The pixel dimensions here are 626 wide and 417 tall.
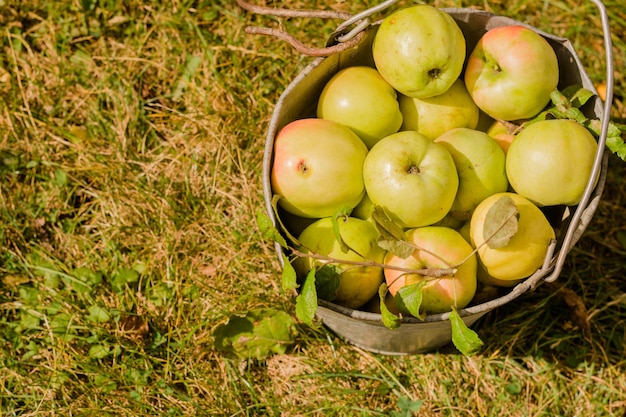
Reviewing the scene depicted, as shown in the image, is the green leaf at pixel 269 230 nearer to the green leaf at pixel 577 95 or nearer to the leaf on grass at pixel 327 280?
the leaf on grass at pixel 327 280

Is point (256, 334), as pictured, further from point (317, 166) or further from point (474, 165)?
point (474, 165)

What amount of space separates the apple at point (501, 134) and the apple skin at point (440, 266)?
42cm

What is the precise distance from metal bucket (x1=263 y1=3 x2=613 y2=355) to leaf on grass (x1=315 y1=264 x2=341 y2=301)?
4 centimetres

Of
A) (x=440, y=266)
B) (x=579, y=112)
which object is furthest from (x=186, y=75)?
(x=579, y=112)

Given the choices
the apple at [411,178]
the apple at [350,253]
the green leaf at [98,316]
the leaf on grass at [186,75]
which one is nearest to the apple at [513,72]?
the apple at [411,178]

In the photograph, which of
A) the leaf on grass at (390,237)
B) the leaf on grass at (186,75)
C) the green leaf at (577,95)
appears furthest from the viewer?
the leaf on grass at (186,75)

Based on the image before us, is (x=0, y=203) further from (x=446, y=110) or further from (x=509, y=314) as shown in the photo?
(x=509, y=314)

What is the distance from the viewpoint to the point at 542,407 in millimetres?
2367

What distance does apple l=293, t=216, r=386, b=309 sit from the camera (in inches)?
72.7

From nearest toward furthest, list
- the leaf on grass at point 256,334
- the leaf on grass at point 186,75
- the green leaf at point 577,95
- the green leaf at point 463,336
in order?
the green leaf at point 463,336, the green leaf at point 577,95, the leaf on grass at point 256,334, the leaf on grass at point 186,75

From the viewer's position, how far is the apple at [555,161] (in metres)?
1.80

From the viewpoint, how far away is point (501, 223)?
165 centimetres

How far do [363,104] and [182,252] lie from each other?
1018mm

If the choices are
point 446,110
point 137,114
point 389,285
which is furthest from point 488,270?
point 137,114
